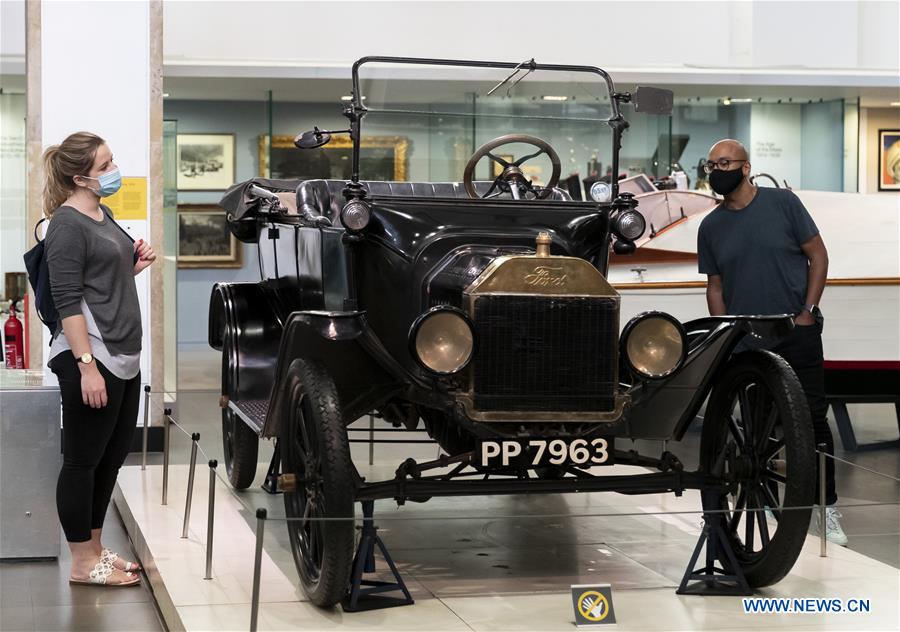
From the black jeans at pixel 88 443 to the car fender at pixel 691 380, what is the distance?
171cm

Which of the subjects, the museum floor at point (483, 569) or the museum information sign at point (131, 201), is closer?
the museum floor at point (483, 569)

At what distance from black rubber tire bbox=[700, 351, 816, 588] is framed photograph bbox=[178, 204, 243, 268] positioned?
938cm

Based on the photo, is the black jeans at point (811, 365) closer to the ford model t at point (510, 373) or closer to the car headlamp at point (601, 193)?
the ford model t at point (510, 373)

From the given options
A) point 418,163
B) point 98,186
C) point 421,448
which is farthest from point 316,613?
point 418,163

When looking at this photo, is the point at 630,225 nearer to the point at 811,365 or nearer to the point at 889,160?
the point at 811,365

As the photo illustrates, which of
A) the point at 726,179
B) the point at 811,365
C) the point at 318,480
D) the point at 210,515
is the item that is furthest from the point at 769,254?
the point at 210,515

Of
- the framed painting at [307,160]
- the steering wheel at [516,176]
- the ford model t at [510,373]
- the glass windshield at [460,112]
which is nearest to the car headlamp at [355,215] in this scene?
the ford model t at [510,373]

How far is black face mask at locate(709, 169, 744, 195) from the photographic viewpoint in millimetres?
4918

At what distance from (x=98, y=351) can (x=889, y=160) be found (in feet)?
36.8

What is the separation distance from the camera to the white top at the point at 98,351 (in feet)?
13.5

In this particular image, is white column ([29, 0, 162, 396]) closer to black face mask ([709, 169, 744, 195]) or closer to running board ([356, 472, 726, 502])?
black face mask ([709, 169, 744, 195])

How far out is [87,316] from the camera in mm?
4113

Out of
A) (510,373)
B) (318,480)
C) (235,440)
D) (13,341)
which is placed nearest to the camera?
(318,480)

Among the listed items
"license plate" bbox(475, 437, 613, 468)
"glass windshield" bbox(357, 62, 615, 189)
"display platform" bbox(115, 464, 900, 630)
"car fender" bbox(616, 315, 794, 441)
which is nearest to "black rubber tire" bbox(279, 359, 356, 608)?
"display platform" bbox(115, 464, 900, 630)
